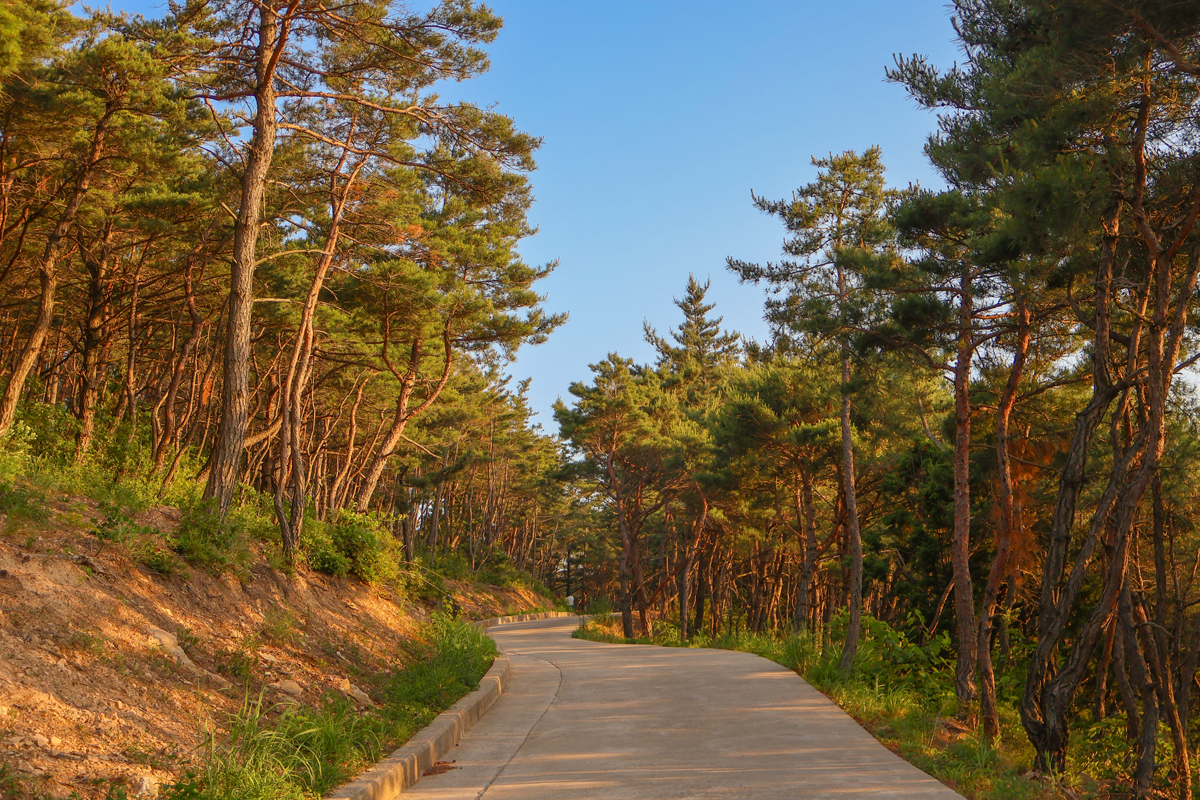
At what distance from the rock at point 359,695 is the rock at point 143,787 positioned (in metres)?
3.53

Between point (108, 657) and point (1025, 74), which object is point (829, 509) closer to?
point (1025, 74)

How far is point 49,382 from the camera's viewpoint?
19672 millimetres

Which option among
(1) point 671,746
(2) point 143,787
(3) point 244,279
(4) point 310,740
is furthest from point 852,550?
(2) point 143,787

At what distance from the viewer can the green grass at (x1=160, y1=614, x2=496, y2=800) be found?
419 centimetres

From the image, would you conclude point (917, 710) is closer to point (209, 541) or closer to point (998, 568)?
point (998, 568)

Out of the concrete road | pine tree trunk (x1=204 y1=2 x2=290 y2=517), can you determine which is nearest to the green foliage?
pine tree trunk (x1=204 y1=2 x2=290 y2=517)

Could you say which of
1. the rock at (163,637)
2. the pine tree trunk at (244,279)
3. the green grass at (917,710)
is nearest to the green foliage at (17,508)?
the rock at (163,637)

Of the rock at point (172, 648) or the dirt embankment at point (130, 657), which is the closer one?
the dirt embankment at point (130, 657)

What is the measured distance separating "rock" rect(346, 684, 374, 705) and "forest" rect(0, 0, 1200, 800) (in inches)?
82.8

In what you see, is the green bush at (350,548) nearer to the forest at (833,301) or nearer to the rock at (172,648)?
the forest at (833,301)

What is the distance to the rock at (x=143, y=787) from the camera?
4137mm

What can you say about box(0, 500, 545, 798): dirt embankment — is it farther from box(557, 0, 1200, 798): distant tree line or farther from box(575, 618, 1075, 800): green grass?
box(557, 0, 1200, 798): distant tree line

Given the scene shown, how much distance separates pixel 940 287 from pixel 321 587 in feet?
31.3

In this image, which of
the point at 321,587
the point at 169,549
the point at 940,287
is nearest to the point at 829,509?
the point at 940,287
